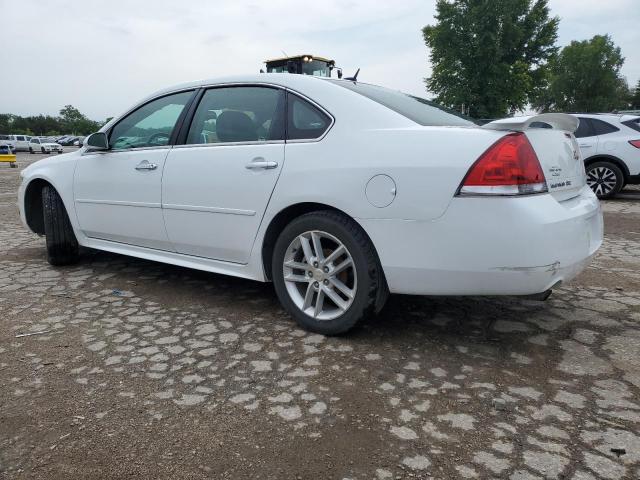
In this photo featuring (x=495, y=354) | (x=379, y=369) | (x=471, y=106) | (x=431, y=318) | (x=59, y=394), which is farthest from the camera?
(x=471, y=106)

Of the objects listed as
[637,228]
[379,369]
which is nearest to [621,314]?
[379,369]

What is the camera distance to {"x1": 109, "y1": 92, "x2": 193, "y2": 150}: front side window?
3.71m

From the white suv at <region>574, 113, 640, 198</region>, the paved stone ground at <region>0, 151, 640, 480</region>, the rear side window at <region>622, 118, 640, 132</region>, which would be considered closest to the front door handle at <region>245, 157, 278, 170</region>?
the paved stone ground at <region>0, 151, 640, 480</region>

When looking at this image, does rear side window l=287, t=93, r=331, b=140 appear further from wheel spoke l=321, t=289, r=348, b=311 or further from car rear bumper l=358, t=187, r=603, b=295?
wheel spoke l=321, t=289, r=348, b=311

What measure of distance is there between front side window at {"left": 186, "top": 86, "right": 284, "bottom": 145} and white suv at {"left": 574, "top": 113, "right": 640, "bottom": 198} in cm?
748

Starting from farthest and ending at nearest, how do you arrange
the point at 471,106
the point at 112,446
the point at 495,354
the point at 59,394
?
the point at 471,106 → the point at 495,354 → the point at 59,394 → the point at 112,446

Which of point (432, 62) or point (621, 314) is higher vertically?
point (432, 62)

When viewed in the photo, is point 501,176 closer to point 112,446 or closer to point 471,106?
point 112,446

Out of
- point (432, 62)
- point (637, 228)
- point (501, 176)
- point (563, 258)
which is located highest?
point (432, 62)

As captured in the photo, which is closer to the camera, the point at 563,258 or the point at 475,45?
the point at 563,258

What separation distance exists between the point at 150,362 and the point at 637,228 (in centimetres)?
634

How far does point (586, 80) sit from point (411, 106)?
8189 centimetres

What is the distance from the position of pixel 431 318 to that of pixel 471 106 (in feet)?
121

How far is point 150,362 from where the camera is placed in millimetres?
2654
